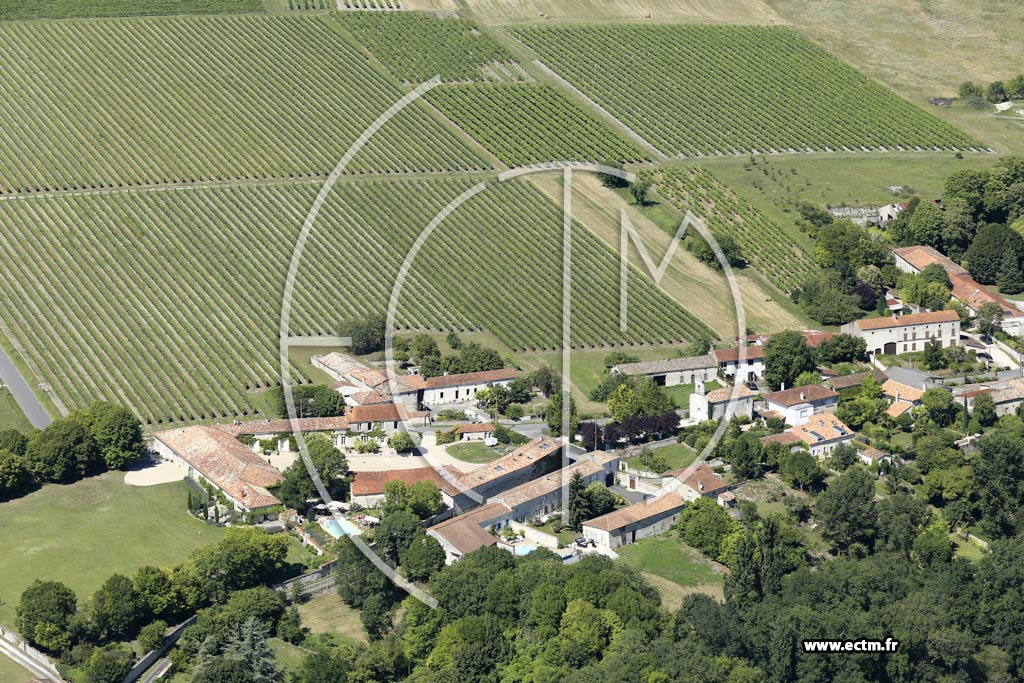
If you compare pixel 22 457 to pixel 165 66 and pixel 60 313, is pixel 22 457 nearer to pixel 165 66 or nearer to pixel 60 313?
pixel 60 313

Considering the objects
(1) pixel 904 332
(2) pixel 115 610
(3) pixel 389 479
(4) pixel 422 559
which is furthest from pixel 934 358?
(2) pixel 115 610

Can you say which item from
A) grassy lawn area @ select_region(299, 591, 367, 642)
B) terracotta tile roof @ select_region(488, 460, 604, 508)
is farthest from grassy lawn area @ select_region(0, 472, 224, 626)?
terracotta tile roof @ select_region(488, 460, 604, 508)

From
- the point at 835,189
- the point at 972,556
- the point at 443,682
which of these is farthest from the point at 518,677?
the point at 835,189

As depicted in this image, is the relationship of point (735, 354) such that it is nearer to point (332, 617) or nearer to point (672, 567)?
point (672, 567)

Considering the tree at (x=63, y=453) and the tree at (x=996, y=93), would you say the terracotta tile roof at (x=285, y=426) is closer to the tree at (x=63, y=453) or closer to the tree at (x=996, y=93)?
the tree at (x=63, y=453)

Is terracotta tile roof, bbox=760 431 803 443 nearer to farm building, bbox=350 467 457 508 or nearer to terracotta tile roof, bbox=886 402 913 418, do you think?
terracotta tile roof, bbox=886 402 913 418
